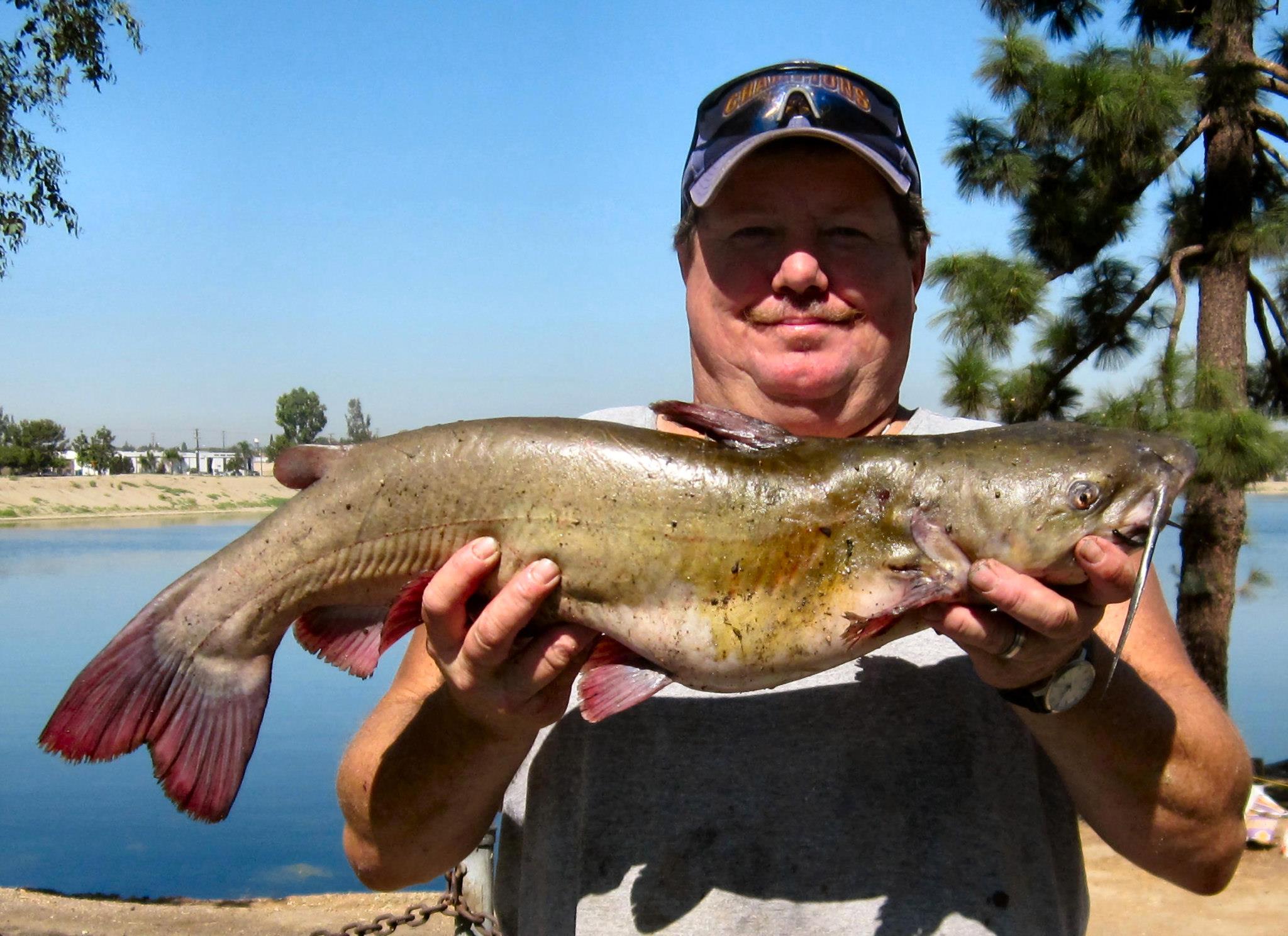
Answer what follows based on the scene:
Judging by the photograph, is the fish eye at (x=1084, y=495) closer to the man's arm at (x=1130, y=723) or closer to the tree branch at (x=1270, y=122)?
the man's arm at (x=1130, y=723)

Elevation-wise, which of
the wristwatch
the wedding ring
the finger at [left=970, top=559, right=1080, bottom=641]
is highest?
the finger at [left=970, top=559, right=1080, bottom=641]

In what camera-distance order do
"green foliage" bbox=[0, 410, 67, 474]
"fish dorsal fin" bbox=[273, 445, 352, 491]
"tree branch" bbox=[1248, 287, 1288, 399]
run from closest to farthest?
1. "fish dorsal fin" bbox=[273, 445, 352, 491]
2. "tree branch" bbox=[1248, 287, 1288, 399]
3. "green foliage" bbox=[0, 410, 67, 474]

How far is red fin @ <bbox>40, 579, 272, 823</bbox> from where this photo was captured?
2.05 m

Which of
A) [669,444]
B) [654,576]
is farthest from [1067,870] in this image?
[669,444]

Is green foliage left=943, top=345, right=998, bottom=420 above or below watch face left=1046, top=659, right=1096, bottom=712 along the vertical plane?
above

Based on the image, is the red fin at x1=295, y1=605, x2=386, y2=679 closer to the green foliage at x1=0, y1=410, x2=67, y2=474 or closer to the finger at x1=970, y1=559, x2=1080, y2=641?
the finger at x1=970, y1=559, x2=1080, y2=641

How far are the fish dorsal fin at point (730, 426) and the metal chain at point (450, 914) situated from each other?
1870 millimetres

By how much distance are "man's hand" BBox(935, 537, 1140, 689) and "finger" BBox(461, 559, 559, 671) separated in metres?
0.72

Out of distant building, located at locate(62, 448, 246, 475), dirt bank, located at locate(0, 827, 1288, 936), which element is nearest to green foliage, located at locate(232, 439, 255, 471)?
distant building, located at locate(62, 448, 246, 475)

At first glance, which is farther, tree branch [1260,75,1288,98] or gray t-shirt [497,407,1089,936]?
tree branch [1260,75,1288,98]

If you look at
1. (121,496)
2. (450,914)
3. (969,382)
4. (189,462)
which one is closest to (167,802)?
(450,914)

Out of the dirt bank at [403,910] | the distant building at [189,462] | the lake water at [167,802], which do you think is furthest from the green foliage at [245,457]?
the dirt bank at [403,910]

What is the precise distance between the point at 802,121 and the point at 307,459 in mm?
1266

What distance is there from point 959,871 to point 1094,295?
27.3 ft
